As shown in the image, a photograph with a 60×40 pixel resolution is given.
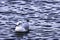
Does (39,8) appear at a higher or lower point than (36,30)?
higher

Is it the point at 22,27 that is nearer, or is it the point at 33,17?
the point at 22,27

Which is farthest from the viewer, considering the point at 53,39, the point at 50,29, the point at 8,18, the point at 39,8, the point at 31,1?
the point at 31,1

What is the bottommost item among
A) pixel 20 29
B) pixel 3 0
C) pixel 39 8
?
pixel 20 29

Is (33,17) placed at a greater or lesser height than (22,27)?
greater

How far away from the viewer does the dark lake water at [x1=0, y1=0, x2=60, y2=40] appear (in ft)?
53.0

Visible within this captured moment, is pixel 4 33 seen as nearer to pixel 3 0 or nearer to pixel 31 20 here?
pixel 31 20

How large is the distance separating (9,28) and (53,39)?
332cm

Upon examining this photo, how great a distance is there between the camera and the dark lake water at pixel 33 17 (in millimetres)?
16156

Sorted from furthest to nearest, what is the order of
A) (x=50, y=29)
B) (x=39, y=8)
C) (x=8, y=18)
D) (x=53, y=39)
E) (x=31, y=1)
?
1. (x=31, y=1)
2. (x=39, y=8)
3. (x=8, y=18)
4. (x=50, y=29)
5. (x=53, y=39)

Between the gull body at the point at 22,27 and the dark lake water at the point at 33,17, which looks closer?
the dark lake water at the point at 33,17

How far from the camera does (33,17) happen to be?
18359 mm

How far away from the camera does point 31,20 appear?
1791cm

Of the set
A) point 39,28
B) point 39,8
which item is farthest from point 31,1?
point 39,28

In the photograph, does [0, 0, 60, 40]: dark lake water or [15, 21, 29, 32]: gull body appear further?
[15, 21, 29, 32]: gull body
